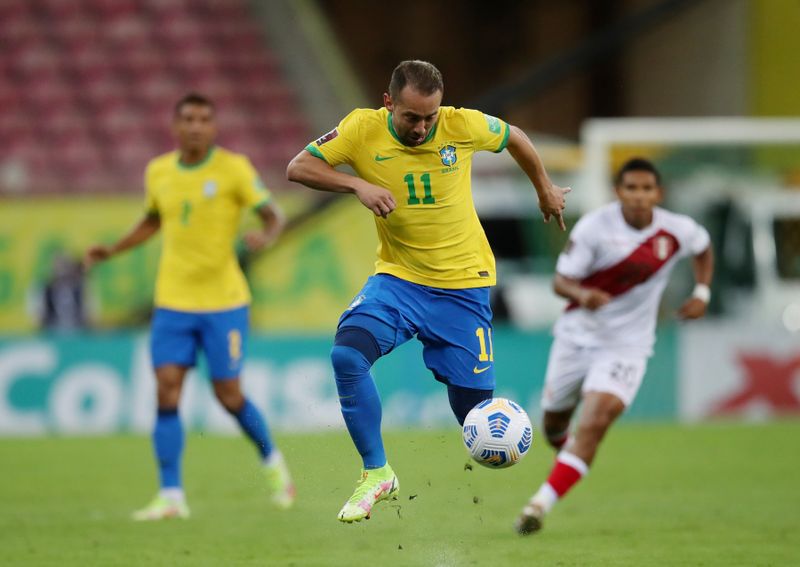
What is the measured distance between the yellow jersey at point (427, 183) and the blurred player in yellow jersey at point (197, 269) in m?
2.68

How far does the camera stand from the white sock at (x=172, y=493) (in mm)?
9953

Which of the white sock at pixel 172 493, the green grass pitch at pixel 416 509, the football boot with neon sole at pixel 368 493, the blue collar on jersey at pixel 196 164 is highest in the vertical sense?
the blue collar on jersey at pixel 196 164

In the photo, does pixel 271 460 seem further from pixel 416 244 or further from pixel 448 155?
pixel 448 155

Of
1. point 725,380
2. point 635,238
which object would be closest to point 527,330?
point 725,380

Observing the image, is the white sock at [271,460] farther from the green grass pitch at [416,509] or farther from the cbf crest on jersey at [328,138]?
the cbf crest on jersey at [328,138]

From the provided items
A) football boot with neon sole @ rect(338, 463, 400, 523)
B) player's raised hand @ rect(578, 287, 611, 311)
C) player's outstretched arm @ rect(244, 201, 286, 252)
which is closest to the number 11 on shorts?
football boot with neon sole @ rect(338, 463, 400, 523)

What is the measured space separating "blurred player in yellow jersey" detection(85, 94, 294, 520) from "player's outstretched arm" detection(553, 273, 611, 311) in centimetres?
205

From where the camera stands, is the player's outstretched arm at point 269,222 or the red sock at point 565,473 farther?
the player's outstretched arm at point 269,222

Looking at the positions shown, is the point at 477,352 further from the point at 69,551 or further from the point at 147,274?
the point at 147,274

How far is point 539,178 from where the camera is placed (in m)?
7.52

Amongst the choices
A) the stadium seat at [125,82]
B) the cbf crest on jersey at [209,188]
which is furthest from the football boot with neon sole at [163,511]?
the stadium seat at [125,82]

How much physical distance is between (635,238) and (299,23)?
1364cm

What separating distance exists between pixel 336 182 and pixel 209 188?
3.43m

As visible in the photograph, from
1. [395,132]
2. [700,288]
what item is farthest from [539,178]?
[700,288]
